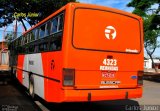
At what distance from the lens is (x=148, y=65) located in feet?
307

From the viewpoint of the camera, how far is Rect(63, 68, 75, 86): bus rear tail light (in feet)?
30.1

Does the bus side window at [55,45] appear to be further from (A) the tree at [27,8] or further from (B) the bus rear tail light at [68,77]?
(A) the tree at [27,8]

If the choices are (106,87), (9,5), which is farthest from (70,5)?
(9,5)

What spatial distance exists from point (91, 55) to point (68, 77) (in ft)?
3.14

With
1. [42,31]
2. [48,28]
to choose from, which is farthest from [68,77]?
[42,31]

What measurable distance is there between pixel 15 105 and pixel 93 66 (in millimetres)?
3779

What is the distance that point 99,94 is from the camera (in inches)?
380

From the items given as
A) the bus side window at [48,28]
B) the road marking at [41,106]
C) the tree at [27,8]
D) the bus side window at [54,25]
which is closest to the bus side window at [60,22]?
the bus side window at [54,25]

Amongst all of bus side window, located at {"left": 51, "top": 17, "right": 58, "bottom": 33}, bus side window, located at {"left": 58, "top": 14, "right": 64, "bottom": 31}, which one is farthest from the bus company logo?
bus side window, located at {"left": 51, "top": 17, "right": 58, "bottom": 33}

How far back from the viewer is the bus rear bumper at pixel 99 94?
9172mm

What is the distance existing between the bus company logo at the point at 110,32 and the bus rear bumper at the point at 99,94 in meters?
1.56

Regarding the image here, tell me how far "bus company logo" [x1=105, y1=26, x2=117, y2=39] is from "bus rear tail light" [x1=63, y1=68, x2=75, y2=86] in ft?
5.21

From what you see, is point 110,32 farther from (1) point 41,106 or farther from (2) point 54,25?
(1) point 41,106

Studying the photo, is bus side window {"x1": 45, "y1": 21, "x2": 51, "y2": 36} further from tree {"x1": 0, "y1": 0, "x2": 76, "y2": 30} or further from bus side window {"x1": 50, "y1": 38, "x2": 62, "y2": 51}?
tree {"x1": 0, "y1": 0, "x2": 76, "y2": 30}
